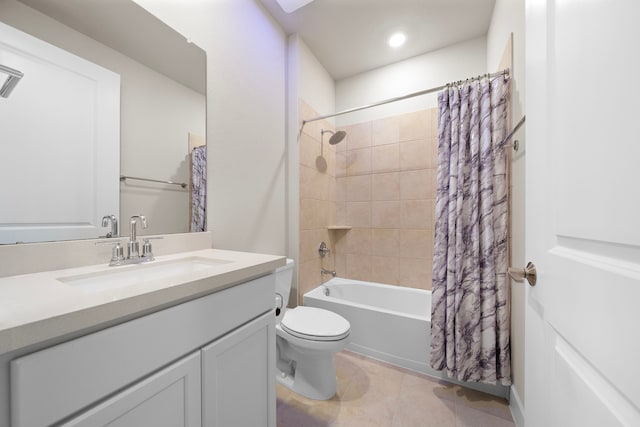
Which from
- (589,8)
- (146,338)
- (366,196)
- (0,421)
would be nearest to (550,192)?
(589,8)

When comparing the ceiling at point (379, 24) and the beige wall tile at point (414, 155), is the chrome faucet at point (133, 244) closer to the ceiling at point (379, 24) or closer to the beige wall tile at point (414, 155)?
the ceiling at point (379, 24)

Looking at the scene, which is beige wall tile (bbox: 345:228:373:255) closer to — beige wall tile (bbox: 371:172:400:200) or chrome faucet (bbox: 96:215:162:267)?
beige wall tile (bbox: 371:172:400:200)

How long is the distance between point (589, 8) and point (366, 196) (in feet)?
7.05

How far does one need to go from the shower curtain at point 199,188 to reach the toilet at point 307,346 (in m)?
0.59

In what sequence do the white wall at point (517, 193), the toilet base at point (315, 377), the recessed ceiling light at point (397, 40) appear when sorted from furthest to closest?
the recessed ceiling light at point (397, 40), the toilet base at point (315, 377), the white wall at point (517, 193)

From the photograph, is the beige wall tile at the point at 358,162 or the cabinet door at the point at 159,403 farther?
the beige wall tile at the point at 358,162

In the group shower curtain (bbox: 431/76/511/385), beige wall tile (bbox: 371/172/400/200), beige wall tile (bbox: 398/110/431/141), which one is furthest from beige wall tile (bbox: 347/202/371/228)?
shower curtain (bbox: 431/76/511/385)

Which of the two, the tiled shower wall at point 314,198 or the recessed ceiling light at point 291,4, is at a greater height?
the recessed ceiling light at point 291,4

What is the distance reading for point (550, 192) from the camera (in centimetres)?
53

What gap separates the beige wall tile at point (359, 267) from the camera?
2513 millimetres

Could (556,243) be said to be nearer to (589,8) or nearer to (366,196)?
(589,8)

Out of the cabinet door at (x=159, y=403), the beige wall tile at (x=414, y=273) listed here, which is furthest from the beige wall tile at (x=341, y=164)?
the cabinet door at (x=159, y=403)

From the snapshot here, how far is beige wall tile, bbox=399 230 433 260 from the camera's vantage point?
7.32 feet

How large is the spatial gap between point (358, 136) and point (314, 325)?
1911 millimetres
